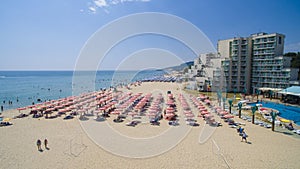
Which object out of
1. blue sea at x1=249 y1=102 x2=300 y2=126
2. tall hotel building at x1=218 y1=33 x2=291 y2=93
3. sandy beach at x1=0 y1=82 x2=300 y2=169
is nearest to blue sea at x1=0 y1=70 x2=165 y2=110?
sandy beach at x1=0 y1=82 x2=300 y2=169

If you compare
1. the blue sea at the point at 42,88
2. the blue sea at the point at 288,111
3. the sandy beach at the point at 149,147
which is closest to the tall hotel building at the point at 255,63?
the blue sea at the point at 288,111

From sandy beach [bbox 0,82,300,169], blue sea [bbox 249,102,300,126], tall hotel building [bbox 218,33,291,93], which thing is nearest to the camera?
sandy beach [bbox 0,82,300,169]

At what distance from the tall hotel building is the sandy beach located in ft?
75.1

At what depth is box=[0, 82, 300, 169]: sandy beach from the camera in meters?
11.5

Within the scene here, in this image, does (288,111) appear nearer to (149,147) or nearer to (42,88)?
(149,147)

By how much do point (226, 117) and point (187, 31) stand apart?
1093 cm

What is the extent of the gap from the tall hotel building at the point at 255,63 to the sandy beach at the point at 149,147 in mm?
22894

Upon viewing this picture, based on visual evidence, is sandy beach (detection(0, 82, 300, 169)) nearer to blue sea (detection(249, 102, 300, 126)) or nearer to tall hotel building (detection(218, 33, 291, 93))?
blue sea (detection(249, 102, 300, 126))

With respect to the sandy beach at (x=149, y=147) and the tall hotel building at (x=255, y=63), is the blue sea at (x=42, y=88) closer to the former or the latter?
the sandy beach at (x=149, y=147)

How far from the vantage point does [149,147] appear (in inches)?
541

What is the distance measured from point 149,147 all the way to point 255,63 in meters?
37.1

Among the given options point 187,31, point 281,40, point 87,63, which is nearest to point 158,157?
point 87,63

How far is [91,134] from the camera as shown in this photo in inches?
657

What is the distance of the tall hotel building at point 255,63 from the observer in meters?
35.5
